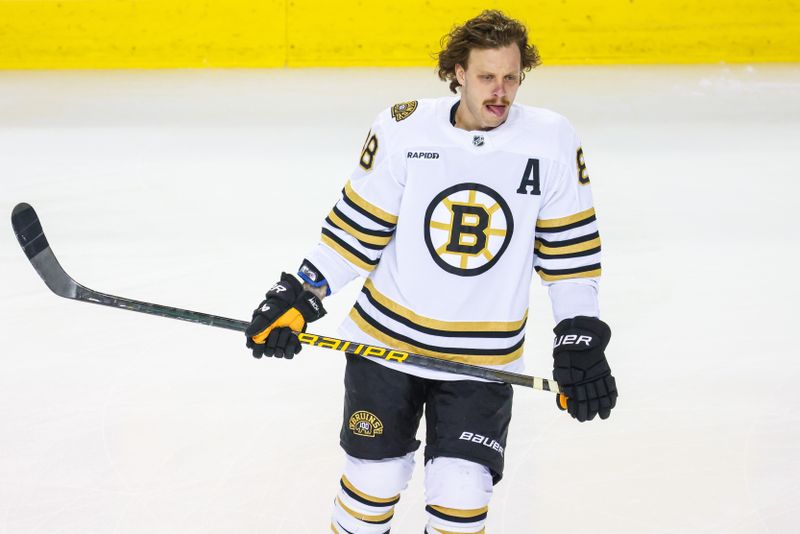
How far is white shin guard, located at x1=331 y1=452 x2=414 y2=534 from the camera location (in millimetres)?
2062

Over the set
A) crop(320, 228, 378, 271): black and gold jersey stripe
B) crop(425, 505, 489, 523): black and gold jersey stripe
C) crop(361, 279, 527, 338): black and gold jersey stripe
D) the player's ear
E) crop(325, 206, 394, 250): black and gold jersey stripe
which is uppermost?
the player's ear

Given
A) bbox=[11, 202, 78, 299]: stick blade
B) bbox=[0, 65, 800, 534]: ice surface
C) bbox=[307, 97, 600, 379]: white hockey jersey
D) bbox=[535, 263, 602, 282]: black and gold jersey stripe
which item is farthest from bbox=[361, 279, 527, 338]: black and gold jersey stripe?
bbox=[11, 202, 78, 299]: stick blade

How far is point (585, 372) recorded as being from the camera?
1.99 metres

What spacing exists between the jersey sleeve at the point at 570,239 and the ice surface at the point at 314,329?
0.67m

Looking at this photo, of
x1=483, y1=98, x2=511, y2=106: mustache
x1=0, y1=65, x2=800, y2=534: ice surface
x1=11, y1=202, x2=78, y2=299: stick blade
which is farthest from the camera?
x1=0, y1=65, x2=800, y2=534: ice surface

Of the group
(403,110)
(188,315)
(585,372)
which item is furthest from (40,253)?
(585,372)

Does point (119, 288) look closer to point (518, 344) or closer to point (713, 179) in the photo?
point (518, 344)

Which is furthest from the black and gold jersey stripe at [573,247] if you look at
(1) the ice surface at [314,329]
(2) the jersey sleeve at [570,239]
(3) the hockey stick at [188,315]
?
(1) the ice surface at [314,329]

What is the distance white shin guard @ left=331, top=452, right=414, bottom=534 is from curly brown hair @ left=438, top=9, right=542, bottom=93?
75cm

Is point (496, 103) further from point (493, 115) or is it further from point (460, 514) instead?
point (460, 514)

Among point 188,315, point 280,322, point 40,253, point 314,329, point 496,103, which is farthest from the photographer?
point 314,329

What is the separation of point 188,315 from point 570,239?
2.57ft

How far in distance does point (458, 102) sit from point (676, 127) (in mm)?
4204

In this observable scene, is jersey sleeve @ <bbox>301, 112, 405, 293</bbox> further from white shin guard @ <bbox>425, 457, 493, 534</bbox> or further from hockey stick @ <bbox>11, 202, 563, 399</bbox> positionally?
white shin guard @ <bbox>425, 457, 493, 534</bbox>
